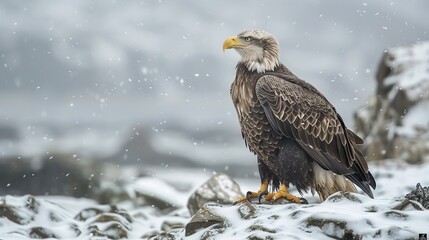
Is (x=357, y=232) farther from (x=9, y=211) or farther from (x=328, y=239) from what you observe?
(x=9, y=211)

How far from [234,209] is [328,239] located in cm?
103

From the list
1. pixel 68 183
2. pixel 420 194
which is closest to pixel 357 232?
pixel 420 194

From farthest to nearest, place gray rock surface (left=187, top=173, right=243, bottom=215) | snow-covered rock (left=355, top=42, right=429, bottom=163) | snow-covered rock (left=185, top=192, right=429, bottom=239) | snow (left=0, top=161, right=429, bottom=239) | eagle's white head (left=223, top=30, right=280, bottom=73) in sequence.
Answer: snow-covered rock (left=355, top=42, right=429, bottom=163)
gray rock surface (left=187, top=173, right=243, bottom=215)
eagle's white head (left=223, top=30, right=280, bottom=73)
snow (left=0, top=161, right=429, bottom=239)
snow-covered rock (left=185, top=192, right=429, bottom=239)

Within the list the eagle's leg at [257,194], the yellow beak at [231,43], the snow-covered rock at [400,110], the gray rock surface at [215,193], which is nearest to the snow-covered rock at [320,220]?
the eagle's leg at [257,194]

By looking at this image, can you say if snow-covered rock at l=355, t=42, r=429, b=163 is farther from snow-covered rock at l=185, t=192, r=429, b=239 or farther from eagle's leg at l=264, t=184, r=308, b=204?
snow-covered rock at l=185, t=192, r=429, b=239

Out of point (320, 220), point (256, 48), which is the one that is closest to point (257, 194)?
point (256, 48)

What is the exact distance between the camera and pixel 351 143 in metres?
7.83

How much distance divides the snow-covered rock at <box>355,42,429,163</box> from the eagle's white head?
6859 millimetres

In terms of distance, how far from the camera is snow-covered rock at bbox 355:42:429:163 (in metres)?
14.4

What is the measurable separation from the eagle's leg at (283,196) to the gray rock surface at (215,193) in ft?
9.33

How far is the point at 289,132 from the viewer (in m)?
7.59

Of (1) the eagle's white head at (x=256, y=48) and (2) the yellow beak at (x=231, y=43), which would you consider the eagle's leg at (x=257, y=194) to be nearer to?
(1) the eagle's white head at (x=256, y=48)

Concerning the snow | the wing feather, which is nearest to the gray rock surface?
the snow

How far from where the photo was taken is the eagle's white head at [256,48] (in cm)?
786
